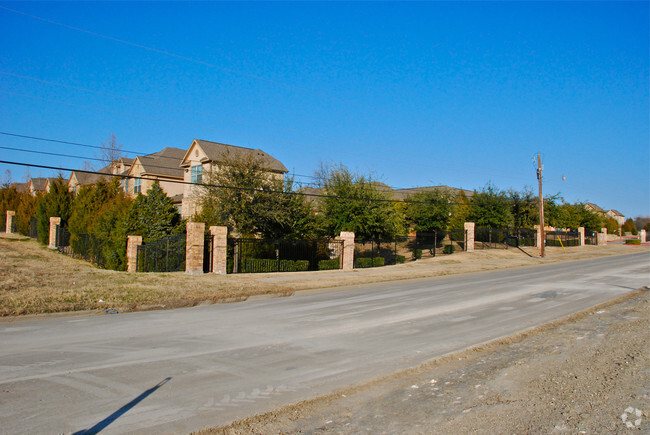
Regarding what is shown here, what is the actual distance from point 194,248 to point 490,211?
36848 millimetres

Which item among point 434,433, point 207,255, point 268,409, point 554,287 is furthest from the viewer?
point 207,255

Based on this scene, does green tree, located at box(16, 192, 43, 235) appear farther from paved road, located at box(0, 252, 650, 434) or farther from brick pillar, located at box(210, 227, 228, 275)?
paved road, located at box(0, 252, 650, 434)

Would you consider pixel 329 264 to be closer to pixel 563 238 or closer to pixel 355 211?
pixel 355 211

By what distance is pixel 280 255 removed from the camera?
28.0 m

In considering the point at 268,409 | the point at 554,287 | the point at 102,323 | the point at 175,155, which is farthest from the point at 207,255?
the point at 175,155

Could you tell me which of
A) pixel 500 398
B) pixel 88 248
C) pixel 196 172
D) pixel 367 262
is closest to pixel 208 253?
pixel 88 248

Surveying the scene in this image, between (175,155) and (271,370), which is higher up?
(175,155)

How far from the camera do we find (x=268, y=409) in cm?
552

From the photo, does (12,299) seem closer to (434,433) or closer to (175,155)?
(434,433)

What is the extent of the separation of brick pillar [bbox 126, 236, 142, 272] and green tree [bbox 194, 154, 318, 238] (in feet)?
16.4

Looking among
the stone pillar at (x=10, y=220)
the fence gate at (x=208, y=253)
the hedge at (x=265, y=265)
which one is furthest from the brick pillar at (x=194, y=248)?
the stone pillar at (x=10, y=220)

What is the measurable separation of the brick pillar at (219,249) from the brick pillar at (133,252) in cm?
398

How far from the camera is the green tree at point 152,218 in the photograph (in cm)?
2489

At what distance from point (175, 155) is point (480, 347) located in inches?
1877
